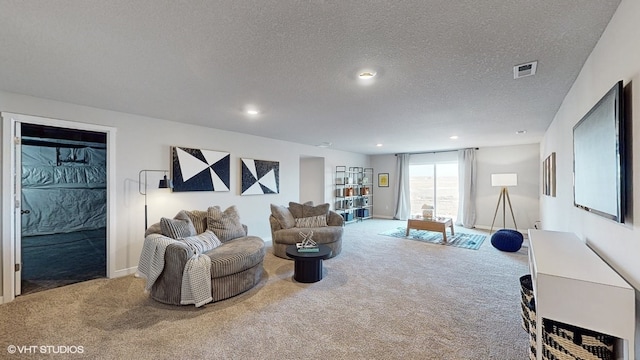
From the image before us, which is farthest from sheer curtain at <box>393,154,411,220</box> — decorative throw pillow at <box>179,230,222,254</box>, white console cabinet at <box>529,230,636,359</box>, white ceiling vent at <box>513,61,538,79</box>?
white console cabinet at <box>529,230,636,359</box>

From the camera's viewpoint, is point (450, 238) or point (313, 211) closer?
point (313, 211)

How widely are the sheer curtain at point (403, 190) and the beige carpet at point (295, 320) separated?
489 cm

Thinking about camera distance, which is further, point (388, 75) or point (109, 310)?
point (109, 310)

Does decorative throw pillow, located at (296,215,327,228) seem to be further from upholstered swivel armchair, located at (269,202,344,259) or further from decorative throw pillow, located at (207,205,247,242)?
decorative throw pillow, located at (207,205,247,242)

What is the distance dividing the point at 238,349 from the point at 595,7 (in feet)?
10.6

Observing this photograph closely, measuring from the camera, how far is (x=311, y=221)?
4.86 m

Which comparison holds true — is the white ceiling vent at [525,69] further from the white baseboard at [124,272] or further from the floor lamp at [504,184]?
the white baseboard at [124,272]

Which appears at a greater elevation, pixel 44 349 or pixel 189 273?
pixel 189 273

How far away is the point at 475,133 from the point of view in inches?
198

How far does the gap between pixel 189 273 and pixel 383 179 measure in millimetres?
7546

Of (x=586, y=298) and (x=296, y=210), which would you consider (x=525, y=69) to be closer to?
(x=586, y=298)

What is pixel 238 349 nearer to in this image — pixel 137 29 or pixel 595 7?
pixel 137 29

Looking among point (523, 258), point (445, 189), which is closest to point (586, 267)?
point (523, 258)

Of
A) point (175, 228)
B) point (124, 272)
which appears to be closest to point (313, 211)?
point (175, 228)
